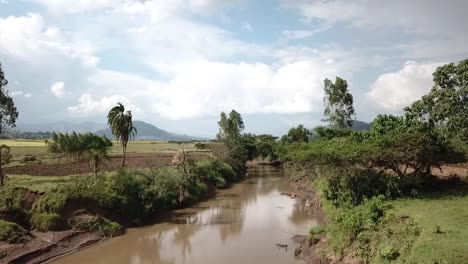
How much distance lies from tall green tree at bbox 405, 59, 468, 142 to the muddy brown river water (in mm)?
12002

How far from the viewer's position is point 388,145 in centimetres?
2845

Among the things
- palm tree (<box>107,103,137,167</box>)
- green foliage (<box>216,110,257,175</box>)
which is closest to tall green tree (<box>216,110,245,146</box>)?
green foliage (<box>216,110,257,175</box>)

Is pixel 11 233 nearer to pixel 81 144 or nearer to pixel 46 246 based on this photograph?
pixel 46 246

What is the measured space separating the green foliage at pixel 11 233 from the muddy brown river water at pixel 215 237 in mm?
2762

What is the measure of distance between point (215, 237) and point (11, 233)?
1382cm

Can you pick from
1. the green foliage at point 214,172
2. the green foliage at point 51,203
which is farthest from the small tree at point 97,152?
the green foliage at point 214,172

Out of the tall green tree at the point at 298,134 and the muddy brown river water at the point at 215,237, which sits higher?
the tall green tree at the point at 298,134

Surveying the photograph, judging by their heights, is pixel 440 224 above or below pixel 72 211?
above

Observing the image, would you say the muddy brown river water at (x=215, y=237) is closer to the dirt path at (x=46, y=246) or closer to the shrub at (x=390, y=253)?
the dirt path at (x=46, y=246)

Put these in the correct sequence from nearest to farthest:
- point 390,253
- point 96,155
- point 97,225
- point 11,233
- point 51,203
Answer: point 390,253 → point 11,233 → point 51,203 → point 97,225 → point 96,155

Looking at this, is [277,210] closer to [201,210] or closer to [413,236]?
[201,210]

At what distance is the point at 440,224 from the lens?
1906 cm

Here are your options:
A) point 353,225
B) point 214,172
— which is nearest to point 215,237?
point 353,225

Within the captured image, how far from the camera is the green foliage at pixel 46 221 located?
2751 centimetres
